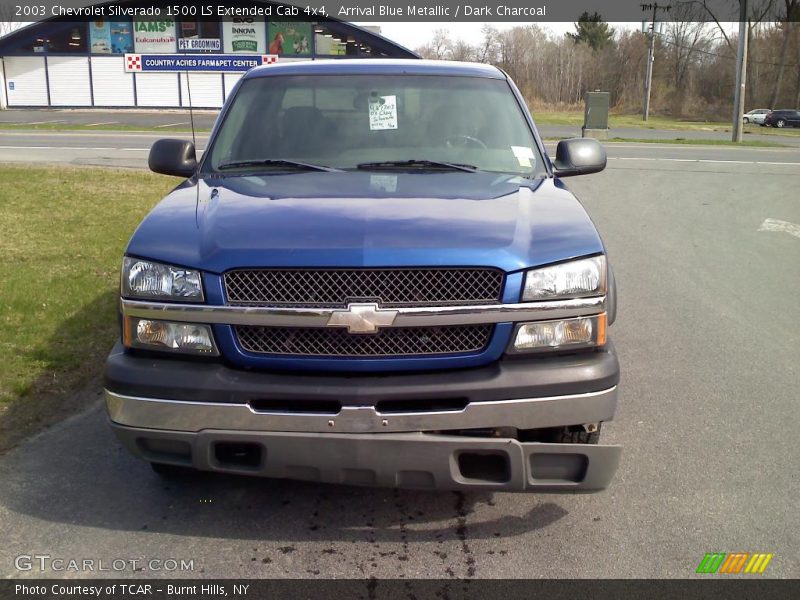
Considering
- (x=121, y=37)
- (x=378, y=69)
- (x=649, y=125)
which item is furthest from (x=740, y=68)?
(x=121, y=37)

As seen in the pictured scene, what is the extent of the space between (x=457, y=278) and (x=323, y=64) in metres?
2.46

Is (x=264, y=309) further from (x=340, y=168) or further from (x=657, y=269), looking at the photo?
(x=657, y=269)

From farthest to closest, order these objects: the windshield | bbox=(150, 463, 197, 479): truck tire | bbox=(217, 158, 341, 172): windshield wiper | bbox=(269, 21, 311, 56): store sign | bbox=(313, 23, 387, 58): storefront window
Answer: bbox=(269, 21, 311, 56): store sign < bbox=(313, 23, 387, 58): storefront window < the windshield < bbox=(217, 158, 341, 172): windshield wiper < bbox=(150, 463, 197, 479): truck tire

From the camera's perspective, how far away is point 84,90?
169ft

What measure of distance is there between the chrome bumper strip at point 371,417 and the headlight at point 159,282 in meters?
0.41

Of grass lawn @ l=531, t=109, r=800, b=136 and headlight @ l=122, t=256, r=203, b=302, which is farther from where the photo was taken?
grass lawn @ l=531, t=109, r=800, b=136

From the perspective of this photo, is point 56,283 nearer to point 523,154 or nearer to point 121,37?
point 523,154

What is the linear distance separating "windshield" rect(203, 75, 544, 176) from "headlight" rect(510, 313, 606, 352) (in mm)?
1368

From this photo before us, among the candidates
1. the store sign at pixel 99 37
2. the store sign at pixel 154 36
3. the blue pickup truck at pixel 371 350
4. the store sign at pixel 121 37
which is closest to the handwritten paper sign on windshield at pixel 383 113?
the blue pickup truck at pixel 371 350

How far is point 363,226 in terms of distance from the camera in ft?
10.6

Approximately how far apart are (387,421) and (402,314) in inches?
15.5

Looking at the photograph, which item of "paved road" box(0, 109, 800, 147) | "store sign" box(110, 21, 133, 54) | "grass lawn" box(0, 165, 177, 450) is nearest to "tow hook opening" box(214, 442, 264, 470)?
"grass lawn" box(0, 165, 177, 450)

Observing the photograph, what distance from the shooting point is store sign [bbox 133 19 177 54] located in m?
50.3

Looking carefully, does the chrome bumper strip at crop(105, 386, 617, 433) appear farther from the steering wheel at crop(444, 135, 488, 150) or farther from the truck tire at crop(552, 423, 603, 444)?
the steering wheel at crop(444, 135, 488, 150)
